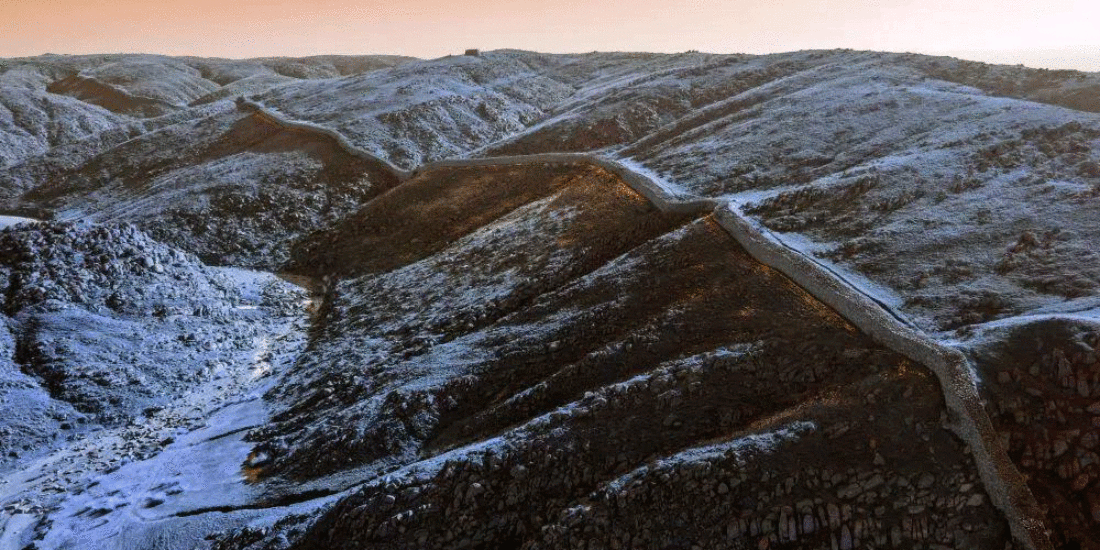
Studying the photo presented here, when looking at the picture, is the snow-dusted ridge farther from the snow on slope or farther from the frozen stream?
the snow on slope

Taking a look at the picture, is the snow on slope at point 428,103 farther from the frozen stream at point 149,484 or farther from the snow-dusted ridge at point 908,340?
the snow-dusted ridge at point 908,340

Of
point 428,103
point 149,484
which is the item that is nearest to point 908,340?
point 149,484

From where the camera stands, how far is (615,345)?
41.2 ft

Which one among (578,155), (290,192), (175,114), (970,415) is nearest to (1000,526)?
(970,415)

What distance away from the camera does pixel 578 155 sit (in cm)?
2573

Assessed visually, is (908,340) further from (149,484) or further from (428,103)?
(428,103)

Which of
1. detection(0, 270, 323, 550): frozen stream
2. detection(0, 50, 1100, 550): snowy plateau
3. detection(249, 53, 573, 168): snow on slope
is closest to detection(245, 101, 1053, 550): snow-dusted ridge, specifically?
detection(0, 50, 1100, 550): snowy plateau

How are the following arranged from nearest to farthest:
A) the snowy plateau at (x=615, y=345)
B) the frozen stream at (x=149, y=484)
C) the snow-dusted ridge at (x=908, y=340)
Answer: the snow-dusted ridge at (x=908, y=340) < the snowy plateau at (x=615, y=345) < the frozen stream at (x=149, y=484)

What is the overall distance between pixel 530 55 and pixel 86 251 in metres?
43.7

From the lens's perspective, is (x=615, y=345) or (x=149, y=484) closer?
(x=615, y=345)

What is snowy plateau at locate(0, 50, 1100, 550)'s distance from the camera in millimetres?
9062

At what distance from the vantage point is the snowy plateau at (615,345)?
9062 mm

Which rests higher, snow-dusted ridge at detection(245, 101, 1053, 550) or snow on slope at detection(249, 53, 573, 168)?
snow on slope at detection(249, 53, 573, 168)

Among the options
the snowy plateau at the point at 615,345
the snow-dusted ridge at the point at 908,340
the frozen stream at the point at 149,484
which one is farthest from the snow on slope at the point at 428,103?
the snow-dusted ridge at the point at 908,340
